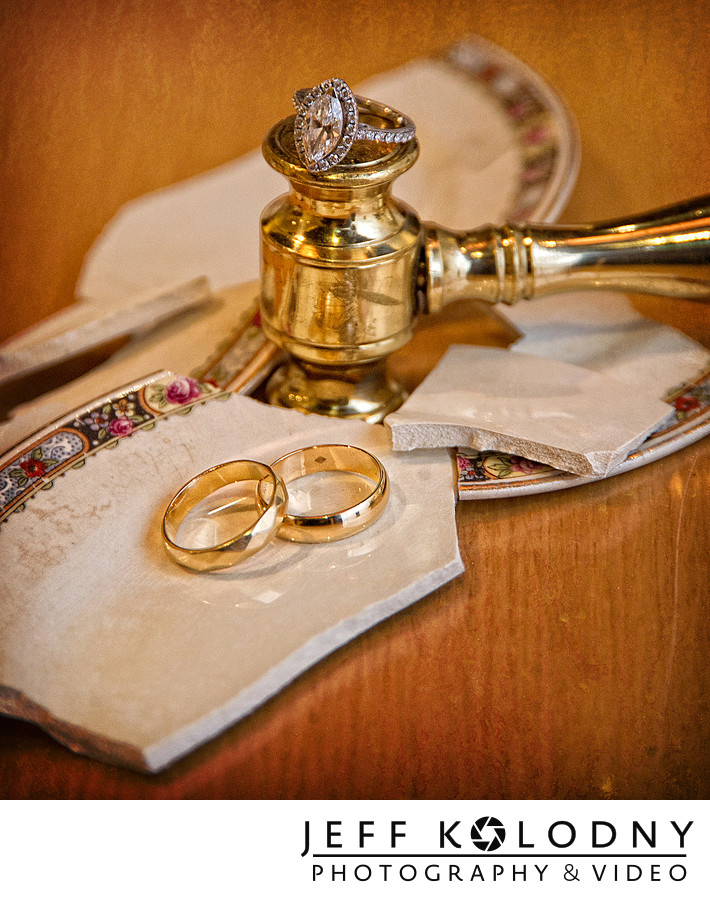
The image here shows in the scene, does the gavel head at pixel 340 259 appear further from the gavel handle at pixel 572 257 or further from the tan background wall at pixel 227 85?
the tan background wall at pixel 227 85

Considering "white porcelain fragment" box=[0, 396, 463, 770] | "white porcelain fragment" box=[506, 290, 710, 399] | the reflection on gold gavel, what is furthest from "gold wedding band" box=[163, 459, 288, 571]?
"white porcelain fragment" box=[506, 290, 710, 399]

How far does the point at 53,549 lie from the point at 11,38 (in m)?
0.67

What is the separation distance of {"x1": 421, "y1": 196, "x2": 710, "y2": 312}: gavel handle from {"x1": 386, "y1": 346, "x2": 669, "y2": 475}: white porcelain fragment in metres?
0.06

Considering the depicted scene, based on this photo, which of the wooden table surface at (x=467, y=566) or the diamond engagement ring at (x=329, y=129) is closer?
the wooden table surface at (x=467, y=566)

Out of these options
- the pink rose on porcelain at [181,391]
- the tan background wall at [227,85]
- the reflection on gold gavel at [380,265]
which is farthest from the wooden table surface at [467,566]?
the pink rose on porcelain at [181,391]

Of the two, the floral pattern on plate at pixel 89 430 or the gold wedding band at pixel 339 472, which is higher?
the floral pattern on plate at pixel 89 430

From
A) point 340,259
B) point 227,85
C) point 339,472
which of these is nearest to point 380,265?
point 340,259

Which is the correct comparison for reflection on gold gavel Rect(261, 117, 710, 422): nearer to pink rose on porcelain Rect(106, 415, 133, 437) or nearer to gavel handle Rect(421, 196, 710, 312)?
gavel handle Rect(421, 196, 710, 312)

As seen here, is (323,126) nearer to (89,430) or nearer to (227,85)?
(89,430)

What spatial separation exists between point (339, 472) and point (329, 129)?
0.24 m

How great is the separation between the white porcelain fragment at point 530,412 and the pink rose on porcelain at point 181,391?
6.3 inches

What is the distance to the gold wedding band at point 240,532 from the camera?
1.74 feet
